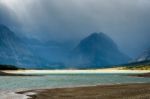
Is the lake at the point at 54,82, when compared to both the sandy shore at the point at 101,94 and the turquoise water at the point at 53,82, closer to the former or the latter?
the turquoise water at the point at 53,82

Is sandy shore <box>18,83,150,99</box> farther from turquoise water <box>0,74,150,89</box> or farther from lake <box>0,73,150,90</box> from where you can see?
turquoise water <box>0,74,150,89</box>

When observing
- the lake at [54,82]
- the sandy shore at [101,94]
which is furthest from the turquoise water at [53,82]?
the sandy shore at [101,94]

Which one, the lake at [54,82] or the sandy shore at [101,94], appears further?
the lake at [54,82]

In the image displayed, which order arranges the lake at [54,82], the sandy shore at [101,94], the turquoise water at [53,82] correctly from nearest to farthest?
1. the sandy shore at [101,94]
2. the lake at [54,82]
3. the turquoise water at [53,82]

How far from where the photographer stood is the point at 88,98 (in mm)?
54000

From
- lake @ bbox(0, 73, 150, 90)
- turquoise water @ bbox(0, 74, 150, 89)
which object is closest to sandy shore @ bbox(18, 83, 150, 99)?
lake @ bbox(0, 73, 150, 90)

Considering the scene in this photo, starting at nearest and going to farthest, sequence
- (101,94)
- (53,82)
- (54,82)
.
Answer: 1. (101,94)
2. (54,82)
3. (53,82)

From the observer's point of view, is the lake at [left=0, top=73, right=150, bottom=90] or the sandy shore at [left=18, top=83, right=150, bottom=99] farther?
the lake at [left=0, top=73, right=150, bottom=90]

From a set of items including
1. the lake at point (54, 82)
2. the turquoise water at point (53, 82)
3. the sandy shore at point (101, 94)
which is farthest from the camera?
the turquoise water at point (53, 82)

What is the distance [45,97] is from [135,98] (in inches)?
654

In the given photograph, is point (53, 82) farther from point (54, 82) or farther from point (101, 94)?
point (101, 94)

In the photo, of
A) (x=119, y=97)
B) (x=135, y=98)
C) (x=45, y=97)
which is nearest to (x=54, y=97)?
(x=45, y=97)

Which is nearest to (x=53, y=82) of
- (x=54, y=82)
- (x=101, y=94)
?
(x=54, y=82)

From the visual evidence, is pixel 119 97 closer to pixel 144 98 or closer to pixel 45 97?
pixel 144 98
